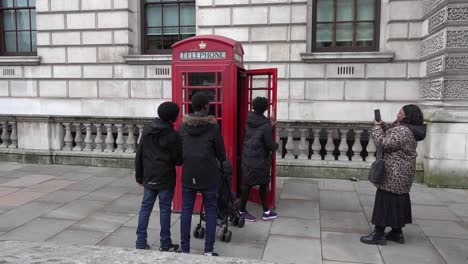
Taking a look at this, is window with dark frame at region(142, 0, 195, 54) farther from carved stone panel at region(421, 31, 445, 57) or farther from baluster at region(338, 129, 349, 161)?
carved stone panel at region(421, 31, 445, 57)

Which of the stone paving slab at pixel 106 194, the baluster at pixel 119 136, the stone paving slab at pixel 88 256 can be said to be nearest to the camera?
the stone paving slab at pixel 88 256

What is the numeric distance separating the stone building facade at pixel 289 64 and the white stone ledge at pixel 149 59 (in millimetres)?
31

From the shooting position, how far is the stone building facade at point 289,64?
301 inches

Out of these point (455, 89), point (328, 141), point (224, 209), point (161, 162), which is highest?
point (455, 89)

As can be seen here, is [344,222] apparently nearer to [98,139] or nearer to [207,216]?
[207,216]

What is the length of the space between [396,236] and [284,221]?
149 centimetres

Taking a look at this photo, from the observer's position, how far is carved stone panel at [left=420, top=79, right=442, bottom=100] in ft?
25.9

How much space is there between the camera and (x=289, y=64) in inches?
402

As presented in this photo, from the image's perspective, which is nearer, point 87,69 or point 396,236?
point 396,236

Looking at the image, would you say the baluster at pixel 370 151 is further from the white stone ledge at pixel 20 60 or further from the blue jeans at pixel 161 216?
the white stone ledge at pixel 20 60

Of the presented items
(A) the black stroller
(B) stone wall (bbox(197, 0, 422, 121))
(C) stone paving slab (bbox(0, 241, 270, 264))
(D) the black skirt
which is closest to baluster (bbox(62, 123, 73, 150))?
(B) stone wall (bbox(197, 0, 422, 121))

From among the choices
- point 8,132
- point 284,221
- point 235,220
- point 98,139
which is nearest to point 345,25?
point 284,221

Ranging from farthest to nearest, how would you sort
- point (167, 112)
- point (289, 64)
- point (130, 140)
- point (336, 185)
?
point (289, 64) → point (130, 140) → point (336, 185) → point (167, 112)

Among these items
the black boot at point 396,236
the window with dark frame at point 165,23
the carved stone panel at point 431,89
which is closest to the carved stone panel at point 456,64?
the carved stone panel at point 431,89
